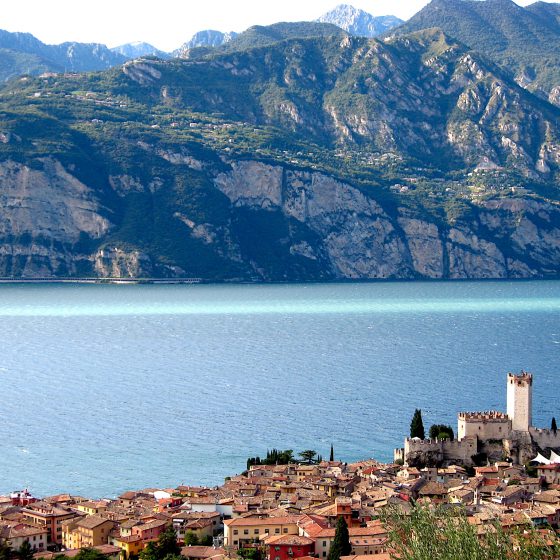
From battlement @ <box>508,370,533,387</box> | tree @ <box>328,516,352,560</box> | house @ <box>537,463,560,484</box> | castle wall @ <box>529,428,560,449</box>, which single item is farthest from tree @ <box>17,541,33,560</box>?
castle wall @ <box>529,428,560,449</box>

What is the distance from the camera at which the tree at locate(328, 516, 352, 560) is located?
188 feet

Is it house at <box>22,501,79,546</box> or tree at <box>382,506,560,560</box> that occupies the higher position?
tree at <box>382,506,560,560</box>

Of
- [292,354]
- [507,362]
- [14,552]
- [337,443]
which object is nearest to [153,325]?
[292,354]

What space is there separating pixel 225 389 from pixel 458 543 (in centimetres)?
8258

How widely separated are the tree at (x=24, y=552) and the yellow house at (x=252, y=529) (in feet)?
30.8

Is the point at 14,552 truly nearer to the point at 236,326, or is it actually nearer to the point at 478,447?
the point at 478,447

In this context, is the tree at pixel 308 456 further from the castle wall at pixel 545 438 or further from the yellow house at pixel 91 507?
the yellow house at pixel 91 507

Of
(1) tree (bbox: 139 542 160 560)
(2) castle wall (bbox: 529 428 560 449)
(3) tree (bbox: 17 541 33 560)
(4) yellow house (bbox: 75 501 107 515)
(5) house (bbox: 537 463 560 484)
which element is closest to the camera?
(1) tree (bbox: 139 542 160 560)

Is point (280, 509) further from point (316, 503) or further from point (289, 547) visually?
point (289, 547)

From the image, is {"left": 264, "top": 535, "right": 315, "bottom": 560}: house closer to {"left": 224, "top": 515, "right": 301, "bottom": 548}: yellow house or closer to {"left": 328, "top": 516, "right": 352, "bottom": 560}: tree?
{"left": 328, "top": 516, "right": 352, "bottom": 560}: tree

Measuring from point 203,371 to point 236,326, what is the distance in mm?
50377

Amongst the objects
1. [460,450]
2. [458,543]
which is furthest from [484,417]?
[458,543]

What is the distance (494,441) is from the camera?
260 ft

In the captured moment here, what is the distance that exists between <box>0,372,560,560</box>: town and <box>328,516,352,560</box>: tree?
174 mm
